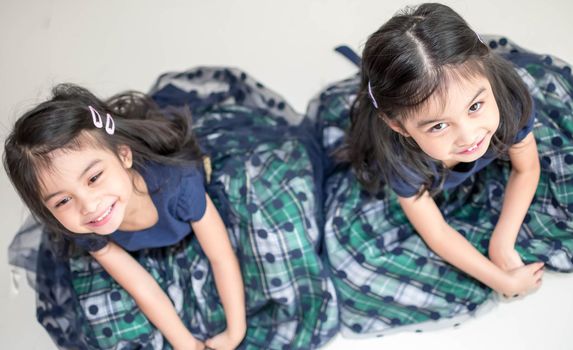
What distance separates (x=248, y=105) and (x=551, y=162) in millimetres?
571

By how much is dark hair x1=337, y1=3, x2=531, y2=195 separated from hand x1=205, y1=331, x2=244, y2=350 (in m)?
0.41

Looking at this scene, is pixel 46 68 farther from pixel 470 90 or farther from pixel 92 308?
pixel 470 90

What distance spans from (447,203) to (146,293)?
0.55 meters

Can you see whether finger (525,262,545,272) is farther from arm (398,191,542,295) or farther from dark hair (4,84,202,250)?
Result: dark hair (4,84,202,250)

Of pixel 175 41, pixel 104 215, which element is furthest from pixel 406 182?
pixel 175 41

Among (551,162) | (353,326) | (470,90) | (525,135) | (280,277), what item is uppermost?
(470,90)

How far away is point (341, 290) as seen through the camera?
1124 mm

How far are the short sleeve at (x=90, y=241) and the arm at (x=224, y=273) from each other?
15 cm

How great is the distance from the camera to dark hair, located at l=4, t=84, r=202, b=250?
33.8 inches

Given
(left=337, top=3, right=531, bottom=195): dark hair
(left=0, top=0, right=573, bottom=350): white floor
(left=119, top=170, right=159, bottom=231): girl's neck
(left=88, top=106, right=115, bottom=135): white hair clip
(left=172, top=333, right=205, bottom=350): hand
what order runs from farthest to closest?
(left=0, top=0, right=573, bottom=350): white floor, (left=172, top=333, right=205, bottom=350): hand, (left=119, top=170, right=159, bottom=231): girl's neck, (left=88, top=106, right=115, bottom=135): white hair clip, (left=337, top=3, right=531, bottom=195): dark hair

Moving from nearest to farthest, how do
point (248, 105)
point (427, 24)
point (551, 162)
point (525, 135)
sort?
point (427, 24) → point (525, 135) → point (551, 162) → point (248, 105)

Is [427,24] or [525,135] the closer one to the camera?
[427,24]

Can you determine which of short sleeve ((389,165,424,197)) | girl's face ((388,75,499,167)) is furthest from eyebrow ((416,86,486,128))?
short sleeve ((389,165,424,197))

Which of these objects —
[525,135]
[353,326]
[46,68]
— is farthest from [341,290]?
[46,68]
